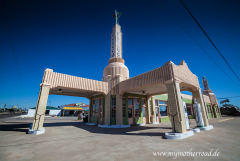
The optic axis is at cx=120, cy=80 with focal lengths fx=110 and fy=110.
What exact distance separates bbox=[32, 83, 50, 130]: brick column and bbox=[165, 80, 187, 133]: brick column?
982 centimetres

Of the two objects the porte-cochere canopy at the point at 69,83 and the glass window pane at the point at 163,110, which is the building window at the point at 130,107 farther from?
the glass window pane at the point at 163,110

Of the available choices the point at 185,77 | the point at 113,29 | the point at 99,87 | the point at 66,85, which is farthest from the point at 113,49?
the point at 185,77

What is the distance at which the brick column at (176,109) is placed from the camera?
280 inches

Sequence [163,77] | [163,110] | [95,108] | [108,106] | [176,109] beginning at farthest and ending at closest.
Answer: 1. [163,110]
2. [95,108]
3. [108,106]
4. [163,77]
5. [176,109]

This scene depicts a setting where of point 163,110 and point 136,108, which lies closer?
point 136,108

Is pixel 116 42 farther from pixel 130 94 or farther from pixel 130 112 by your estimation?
pixel 130 112

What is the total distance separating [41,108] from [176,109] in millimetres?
10236

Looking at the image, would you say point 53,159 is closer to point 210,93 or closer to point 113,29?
point 113,29

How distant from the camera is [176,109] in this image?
7383 mm

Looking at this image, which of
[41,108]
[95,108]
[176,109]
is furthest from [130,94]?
[41,108]

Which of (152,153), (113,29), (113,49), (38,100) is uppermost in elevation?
(113,29)

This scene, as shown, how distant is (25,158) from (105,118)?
9.61m

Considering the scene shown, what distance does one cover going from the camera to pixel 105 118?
13.1 meters

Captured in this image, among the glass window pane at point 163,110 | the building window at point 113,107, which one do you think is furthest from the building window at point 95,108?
the glass window pane at point 163,110
